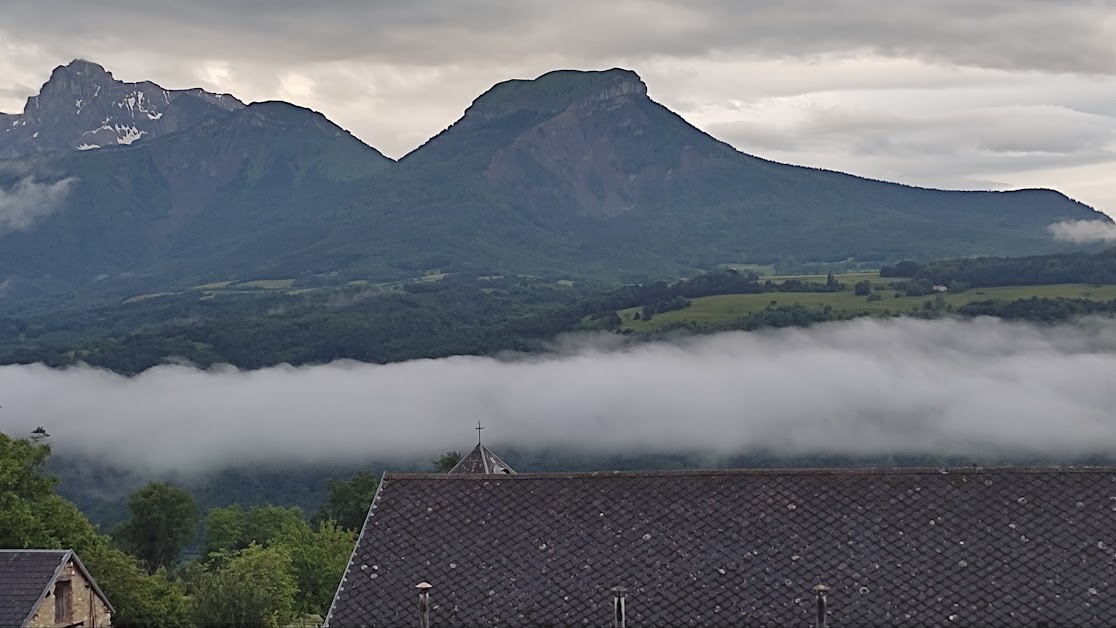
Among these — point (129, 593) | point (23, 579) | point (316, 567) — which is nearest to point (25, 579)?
point (23, 579)

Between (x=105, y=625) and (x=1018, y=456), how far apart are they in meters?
140

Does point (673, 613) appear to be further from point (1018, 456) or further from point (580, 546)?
point (1018, 456)

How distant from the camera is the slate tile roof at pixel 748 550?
89.9 ft

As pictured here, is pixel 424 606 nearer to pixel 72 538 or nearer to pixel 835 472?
pixel 835 472

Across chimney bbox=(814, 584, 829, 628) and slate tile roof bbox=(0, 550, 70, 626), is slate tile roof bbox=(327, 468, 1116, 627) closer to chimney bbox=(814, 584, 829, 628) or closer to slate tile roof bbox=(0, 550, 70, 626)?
chimney bbox=(814, 584, 829, 628)

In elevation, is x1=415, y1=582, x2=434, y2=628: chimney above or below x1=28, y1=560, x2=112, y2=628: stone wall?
above

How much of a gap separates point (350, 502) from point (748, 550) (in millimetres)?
94099

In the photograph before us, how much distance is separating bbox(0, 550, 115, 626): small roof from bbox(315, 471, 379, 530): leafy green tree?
7052cm

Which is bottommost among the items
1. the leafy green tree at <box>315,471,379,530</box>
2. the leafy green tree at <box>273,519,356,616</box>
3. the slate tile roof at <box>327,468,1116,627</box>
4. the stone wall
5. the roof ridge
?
the leafy green tree at <box>315,471,379,530</box>

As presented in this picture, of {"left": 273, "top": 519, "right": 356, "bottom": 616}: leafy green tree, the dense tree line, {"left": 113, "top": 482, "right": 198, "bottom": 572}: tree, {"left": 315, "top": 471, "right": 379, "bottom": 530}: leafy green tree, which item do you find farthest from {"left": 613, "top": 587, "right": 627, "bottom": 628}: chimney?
{"left": 113, "top": 482, "right": 198, "bottom": 572}: tree

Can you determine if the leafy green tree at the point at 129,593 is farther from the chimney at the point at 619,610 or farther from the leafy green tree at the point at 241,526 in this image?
the leafy green tree at the point at 241,526

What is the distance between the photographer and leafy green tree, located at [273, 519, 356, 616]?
77562 mm

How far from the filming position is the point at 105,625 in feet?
162

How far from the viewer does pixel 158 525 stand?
365 ft
